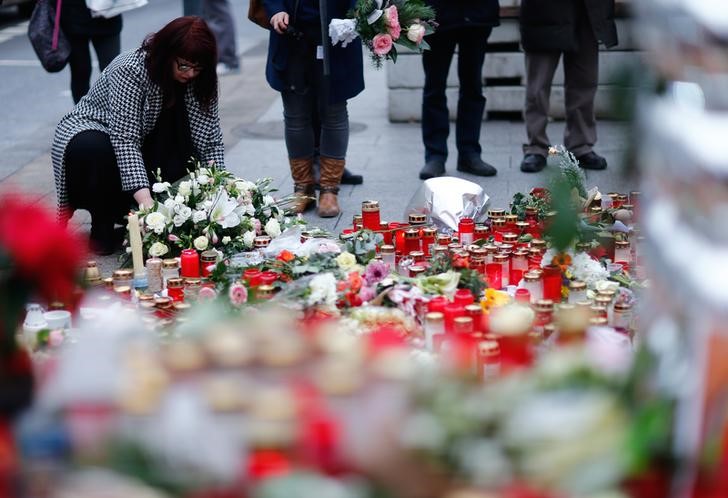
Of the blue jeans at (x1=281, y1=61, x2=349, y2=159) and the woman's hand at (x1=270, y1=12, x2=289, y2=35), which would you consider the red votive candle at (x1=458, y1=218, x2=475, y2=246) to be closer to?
the blue jeans at (x1=281, y1=61, x2=349, y2=159)

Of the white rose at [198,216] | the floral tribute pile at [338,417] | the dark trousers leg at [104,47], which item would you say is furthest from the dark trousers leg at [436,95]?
the floral tribute pile at [338,417]

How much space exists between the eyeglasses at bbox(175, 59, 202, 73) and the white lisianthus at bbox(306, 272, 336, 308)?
56.5 inches

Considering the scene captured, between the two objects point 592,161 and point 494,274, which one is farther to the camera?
point 592,161

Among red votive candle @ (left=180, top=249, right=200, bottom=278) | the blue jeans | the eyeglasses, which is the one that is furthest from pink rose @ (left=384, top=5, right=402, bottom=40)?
red votive candle @ (left=180, top=249, right=200, bottom=278)

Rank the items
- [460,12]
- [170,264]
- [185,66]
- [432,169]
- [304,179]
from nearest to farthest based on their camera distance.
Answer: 1. [170,264]
2. [185,66]
3. [304,179]
4. [460,12]
5. [432,169]

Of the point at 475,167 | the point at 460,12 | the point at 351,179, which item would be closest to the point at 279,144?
the point at 351,179

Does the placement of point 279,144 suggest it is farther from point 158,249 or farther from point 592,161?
point 158,249

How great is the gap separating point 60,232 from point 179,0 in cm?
1506

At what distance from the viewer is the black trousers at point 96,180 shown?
15.2 ft

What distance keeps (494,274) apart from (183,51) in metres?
1.60

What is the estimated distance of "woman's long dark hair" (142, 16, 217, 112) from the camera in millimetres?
4395

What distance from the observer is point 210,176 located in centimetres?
454

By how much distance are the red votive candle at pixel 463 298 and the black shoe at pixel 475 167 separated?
105 inches

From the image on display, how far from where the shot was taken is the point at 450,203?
4.59 meters
